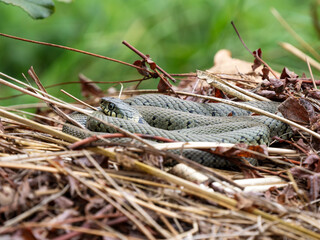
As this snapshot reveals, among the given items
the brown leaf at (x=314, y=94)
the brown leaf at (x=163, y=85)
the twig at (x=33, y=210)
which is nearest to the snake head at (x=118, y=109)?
the brown leaf at (x=163, y=85)

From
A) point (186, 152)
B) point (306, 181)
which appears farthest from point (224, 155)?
point (306, 181)

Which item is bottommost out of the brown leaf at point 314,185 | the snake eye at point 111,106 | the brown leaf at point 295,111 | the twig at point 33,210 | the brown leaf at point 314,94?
→ the twig at point 33,210

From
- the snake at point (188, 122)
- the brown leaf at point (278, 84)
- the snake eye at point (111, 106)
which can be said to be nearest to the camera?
the snake at point (188, 122)

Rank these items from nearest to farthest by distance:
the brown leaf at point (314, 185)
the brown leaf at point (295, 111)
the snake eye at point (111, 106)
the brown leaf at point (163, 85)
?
the brown leaf at point (314, 185)
the brown leaf at point (295, 111)
the snake eye at point (111, 106)
the brown leaf at point (163, 85)

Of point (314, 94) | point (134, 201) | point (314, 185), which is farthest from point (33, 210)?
point (314, 94)

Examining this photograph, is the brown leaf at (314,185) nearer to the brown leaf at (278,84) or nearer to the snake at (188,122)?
the snake at (188,122)

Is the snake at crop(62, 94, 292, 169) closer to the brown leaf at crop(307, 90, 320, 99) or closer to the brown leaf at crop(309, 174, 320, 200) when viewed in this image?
the brown leaf at crop(307, 90, 320, 99)

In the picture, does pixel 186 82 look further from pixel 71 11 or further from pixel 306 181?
pixel 71 11
